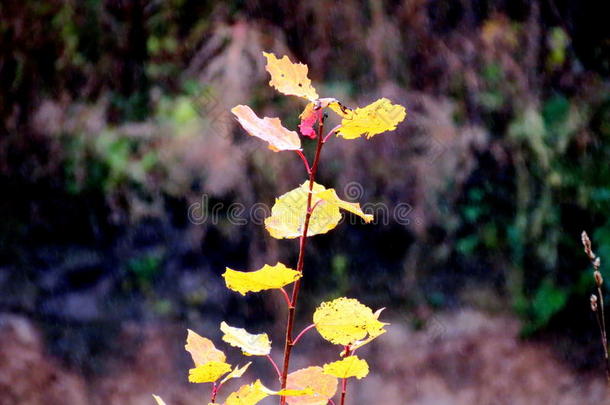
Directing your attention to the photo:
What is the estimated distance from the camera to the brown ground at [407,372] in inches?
68.6

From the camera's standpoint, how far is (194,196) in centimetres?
198

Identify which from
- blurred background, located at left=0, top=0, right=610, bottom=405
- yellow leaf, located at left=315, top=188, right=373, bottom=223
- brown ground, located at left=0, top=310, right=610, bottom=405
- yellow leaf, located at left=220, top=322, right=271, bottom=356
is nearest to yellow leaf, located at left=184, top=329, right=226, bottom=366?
yellow leaf, located at left=220, top=322, right=271, bottom=356

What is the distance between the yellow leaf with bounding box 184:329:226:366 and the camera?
1.44 ft

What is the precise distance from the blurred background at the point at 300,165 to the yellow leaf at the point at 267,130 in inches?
59.3

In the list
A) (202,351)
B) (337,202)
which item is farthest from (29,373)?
(337,202)

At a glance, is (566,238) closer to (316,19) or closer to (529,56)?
(529,56)

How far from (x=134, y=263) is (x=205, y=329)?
0.32m

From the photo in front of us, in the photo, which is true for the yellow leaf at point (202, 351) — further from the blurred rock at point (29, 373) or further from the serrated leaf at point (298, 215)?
the blurred rock at point (29, 373)

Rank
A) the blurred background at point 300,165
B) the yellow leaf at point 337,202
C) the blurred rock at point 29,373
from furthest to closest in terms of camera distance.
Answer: the blurred background at point 300,165, the blurred rock at point 29,373, the yellow leaf at point 337,202

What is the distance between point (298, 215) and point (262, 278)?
0.06m

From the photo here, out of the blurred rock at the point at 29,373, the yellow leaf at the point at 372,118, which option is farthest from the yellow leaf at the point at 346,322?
the blurred rock at the point at 29,373

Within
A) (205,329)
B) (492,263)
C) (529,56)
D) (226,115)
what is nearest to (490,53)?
(529,56)

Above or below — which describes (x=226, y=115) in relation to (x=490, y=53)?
below

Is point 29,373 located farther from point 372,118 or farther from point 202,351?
point 372,118
